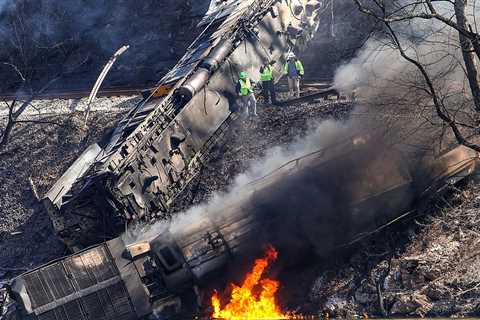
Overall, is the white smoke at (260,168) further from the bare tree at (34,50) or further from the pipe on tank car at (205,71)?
the bare tree at (34,50)

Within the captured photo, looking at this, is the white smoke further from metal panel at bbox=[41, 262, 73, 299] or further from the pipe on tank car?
the pipe on tank car

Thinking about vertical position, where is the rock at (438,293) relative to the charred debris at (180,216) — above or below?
below

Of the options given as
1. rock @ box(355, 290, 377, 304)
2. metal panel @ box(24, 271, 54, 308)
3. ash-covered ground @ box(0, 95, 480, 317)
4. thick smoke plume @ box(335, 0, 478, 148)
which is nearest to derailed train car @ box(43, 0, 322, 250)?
ash-covered ground @ box(0, 95, 480, 317)

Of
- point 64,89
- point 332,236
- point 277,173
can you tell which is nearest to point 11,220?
point 64,89

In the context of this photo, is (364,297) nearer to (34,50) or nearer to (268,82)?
(268,82)

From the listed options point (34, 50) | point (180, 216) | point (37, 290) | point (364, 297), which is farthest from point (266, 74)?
point (34, 50)

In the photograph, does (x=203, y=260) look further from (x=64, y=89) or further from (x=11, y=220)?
(x=64, y=89)

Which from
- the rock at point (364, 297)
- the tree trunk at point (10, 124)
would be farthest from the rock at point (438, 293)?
the tree trunk at point (10, 124)
